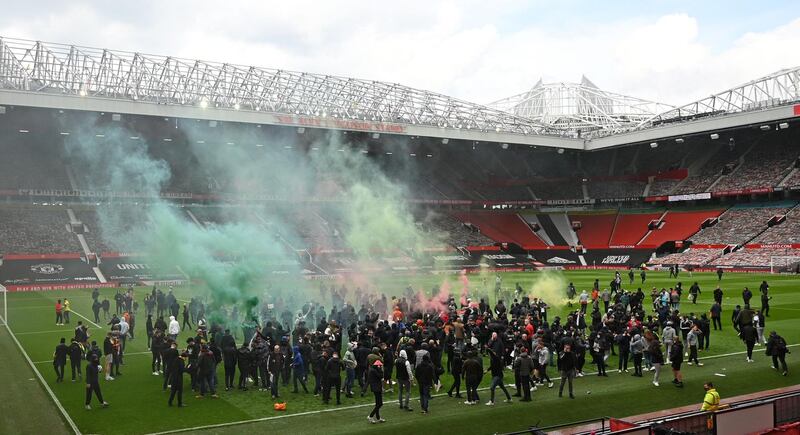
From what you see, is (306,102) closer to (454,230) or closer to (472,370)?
(454,230)

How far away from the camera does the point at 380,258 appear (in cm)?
3941

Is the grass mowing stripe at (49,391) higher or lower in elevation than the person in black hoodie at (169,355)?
lower

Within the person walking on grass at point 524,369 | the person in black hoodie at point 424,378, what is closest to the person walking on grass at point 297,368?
the person in black hoodie at point 424,378

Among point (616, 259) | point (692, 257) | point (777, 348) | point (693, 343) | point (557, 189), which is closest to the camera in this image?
point (777, 348)

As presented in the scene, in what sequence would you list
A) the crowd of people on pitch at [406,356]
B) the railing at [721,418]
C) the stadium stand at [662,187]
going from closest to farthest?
the railing at [721,418] → the crowd of people on pitch at [406,356] → the stadium stand at [662,187]

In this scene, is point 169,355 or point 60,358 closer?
point 169,355

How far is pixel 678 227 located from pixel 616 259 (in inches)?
286

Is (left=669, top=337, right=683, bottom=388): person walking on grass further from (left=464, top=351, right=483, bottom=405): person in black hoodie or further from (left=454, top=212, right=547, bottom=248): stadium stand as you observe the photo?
(left=454, top=212, right=547, bottom=248): stadium stand

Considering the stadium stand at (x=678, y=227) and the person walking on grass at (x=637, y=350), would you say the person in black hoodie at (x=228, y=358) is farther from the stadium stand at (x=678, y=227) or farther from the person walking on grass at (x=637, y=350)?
the stadium stand at (x=678, y=227)

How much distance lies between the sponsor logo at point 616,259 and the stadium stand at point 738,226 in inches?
234

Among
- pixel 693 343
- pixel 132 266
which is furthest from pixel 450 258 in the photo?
pixel 693 343

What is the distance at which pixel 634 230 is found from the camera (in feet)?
212

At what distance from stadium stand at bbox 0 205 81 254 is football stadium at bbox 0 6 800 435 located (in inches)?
8.9

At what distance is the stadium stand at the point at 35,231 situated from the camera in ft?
146
